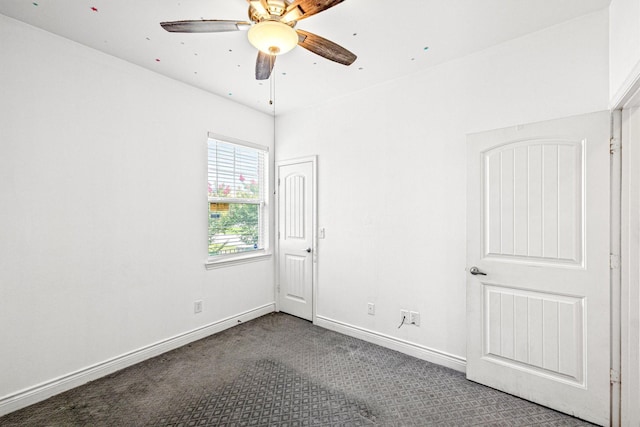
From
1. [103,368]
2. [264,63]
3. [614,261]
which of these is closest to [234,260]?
[103,368]

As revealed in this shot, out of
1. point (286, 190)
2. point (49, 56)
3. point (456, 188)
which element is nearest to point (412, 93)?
point (456, 188)

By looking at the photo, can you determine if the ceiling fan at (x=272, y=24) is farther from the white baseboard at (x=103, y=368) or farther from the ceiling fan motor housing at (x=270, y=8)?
the white baseboard at (x=103, y=368)

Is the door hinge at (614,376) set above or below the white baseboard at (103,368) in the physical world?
above

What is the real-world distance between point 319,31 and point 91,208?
7.65 feet

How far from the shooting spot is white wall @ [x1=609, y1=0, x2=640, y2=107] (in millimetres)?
1491

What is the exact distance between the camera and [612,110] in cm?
185

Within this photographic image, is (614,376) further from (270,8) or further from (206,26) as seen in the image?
(206,26)

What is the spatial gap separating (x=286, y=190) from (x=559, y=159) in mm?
2842

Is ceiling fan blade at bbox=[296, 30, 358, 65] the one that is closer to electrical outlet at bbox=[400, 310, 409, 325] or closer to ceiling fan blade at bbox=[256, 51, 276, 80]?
ceiling fan blade at bbox=[256, 51, 276, 80]

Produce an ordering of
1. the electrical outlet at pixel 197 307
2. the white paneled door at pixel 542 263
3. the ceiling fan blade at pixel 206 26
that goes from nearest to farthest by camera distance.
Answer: the ceiling fan blade at pixel 206 26 < the white paneled door at pixel 542 263 < the electrical outlet at pixel 197 307

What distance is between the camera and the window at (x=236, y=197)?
132 inches

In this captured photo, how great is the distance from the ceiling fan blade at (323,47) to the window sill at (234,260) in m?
2.44

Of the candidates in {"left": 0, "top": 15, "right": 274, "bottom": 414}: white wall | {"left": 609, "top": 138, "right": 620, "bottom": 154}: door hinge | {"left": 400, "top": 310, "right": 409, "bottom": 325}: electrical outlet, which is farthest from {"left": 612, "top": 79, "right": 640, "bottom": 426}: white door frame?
{"left": 0, "top": 15, "right": 274, "bottom": 414}: white wall

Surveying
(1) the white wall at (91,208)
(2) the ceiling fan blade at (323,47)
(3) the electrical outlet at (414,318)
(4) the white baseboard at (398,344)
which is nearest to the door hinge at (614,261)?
(4) the white baseboard at (398,344)
